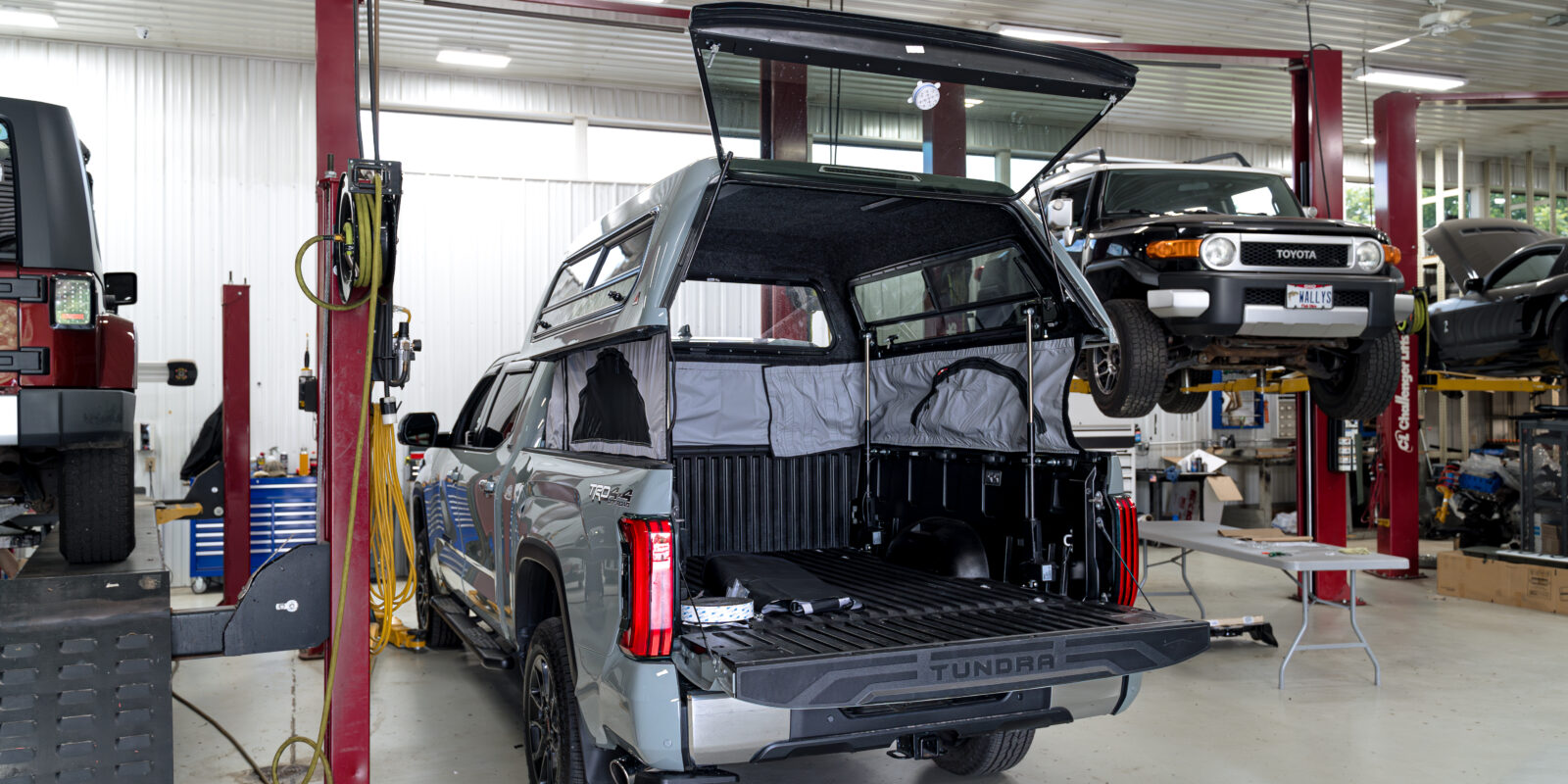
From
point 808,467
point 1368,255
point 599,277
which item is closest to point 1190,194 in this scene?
point 1368,255

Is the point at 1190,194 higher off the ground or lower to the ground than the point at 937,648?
higher

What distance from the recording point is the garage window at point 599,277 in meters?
3.24

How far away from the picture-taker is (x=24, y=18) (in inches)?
345

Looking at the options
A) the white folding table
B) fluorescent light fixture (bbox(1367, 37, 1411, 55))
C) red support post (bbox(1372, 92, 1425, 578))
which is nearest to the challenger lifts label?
red support post (bbox(1372, 92, 1425, 578))

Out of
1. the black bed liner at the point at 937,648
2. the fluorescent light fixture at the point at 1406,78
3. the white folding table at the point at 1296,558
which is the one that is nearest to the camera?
the black bed liner at the point at 937,648

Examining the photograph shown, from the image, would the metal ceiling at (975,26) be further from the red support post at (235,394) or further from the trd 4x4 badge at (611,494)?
the trd 4x4 badge at (611,494)

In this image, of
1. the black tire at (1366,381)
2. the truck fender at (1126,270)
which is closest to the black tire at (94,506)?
the truck fender at (1126,270)

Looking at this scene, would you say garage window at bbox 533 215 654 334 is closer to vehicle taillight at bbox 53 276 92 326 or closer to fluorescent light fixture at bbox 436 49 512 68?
vehicle taillight at bbox 53 276 92 326

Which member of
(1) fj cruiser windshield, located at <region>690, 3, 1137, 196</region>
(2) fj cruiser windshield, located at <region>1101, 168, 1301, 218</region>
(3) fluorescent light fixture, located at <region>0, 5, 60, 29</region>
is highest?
(3) fluorescent light fixture, located at <region>0, 5, 60, 29</region>

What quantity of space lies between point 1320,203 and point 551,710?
7.38 m

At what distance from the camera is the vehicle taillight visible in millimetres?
3643

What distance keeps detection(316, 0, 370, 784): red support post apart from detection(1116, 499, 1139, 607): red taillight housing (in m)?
2.45

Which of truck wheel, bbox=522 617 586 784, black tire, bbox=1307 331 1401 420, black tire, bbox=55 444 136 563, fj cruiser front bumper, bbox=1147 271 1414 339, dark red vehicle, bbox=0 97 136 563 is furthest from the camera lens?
black tire, bbox=1307 331 1401 420

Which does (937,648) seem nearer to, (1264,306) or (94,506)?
(94,506)
